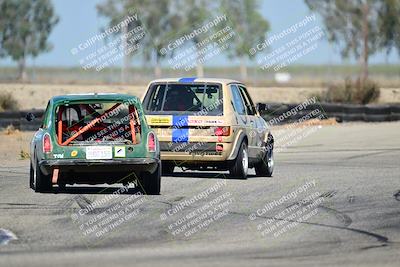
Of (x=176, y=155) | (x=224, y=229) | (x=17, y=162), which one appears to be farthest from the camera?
(x=17, y=162)

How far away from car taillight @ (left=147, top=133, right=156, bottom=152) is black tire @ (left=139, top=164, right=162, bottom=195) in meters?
0.31

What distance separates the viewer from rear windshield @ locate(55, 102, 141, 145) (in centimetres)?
1466

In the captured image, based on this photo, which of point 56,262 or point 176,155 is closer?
point 56,262

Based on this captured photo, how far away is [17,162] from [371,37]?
79.4 meters

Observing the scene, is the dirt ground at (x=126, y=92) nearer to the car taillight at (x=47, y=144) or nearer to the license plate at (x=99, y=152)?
the car taillight at (x=47, y=144)

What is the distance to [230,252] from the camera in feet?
31.9

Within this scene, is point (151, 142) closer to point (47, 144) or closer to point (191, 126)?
point (47, 144)

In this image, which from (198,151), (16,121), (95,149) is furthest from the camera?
(16,121)

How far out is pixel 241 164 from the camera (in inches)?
681

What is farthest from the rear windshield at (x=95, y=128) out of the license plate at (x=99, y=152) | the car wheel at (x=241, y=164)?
the car wheel at (x=241, y=164)

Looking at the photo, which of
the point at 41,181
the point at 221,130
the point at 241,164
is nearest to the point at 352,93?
the point at 241,164

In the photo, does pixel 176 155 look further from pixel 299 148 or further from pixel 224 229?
pixel 299 148

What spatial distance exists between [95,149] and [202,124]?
289 centimetres

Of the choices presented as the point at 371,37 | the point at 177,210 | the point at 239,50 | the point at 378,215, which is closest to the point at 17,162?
the point at 177,210
